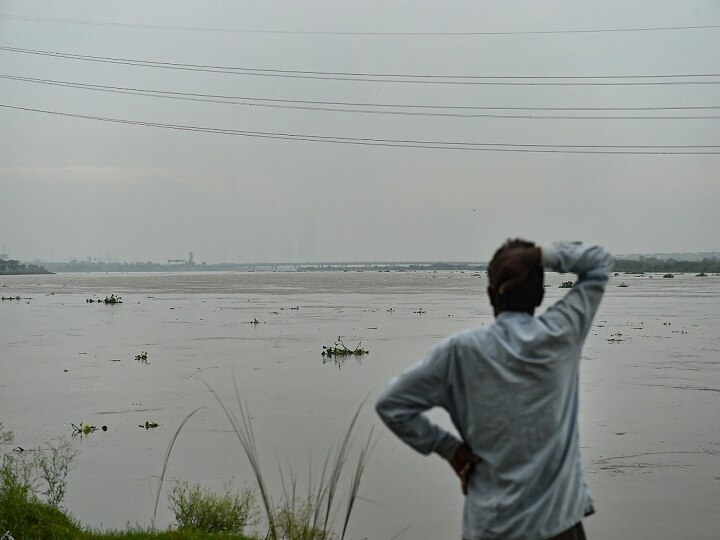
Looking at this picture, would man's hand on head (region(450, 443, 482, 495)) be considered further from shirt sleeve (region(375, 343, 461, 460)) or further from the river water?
the river water

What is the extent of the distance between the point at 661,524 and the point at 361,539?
3.25m

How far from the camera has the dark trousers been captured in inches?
119

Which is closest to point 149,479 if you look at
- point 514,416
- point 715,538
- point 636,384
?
point 715,538

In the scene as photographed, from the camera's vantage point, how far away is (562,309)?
306 cm

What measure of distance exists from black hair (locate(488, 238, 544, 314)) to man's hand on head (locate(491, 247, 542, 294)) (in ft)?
0.04

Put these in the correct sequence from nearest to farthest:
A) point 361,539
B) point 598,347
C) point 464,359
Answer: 1. point 464,359
2. point 361,539
3. point 598,347

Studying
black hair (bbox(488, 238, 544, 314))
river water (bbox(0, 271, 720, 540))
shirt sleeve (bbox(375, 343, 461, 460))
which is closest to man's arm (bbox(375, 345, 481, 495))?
shirt sleeve (bbox(375, 343, 461, 460))

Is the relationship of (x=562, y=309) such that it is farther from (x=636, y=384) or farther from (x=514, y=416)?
(x=636, y=384)

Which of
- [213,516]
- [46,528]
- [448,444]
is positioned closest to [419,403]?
[448,444]

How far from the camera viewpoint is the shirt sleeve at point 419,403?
297 centimetres

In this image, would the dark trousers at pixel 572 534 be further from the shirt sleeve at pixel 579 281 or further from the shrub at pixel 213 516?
the shrub at pixel 213 516

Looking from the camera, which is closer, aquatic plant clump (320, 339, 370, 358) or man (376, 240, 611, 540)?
man (376, 240, 611, 540)

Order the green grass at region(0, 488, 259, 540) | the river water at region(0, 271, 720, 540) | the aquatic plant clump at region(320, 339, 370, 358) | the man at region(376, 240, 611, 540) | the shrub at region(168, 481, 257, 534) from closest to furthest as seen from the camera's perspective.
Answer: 1. the man at region(376, 240, 611, 540)
2. the green grass at region(0, 488, 259, 540)
3. the shrub at region(168, 481, 257, 534)
4. the river water at region(0, 271, 720, 540)
5. the aquatic plant clump at region(320, 339, 370, 358)

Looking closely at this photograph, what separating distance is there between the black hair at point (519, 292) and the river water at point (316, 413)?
20.4ft
